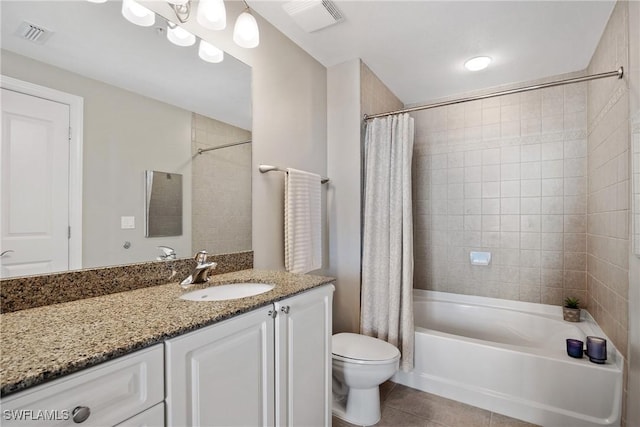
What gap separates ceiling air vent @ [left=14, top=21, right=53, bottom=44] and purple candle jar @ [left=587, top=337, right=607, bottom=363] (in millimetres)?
2875

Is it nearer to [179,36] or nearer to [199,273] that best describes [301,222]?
[199,273]

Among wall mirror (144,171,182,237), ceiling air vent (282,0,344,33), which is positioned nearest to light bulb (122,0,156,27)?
wall mirror (144,171,182,237)

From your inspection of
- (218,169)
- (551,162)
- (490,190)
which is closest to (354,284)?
(218,169)

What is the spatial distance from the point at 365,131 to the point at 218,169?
4.05 ft

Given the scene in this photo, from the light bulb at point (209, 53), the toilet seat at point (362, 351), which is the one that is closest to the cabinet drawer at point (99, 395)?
the toilet seat at point (362, 351)

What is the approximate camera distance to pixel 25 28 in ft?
3.18

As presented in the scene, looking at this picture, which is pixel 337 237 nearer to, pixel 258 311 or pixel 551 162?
pixel 258 311

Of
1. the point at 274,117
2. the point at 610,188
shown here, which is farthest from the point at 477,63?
the point at 274,117

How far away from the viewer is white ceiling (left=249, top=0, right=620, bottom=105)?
1728 mm

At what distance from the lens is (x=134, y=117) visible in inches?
48.4

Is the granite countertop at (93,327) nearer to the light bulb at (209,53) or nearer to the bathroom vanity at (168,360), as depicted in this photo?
the bathroom vanity at (168,360)

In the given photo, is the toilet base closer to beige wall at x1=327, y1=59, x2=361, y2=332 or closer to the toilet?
the toilet

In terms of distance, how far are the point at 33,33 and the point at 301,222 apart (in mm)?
1433

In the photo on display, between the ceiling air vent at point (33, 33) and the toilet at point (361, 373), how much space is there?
6.18 ft
